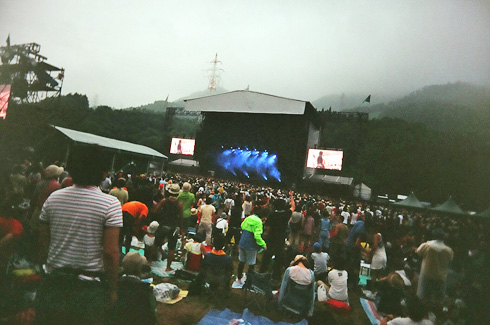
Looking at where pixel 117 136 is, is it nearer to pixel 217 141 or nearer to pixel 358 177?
pixel 217 141

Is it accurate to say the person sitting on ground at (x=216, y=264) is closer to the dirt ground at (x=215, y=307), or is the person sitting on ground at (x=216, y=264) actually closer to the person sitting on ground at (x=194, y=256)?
the dirt ground at (x=215, y=307)

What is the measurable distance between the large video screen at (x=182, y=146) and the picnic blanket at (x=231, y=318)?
23.4 meters

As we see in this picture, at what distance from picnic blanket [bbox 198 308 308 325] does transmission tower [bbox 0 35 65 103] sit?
461cm

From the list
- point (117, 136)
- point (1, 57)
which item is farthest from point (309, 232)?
point (117, 136)

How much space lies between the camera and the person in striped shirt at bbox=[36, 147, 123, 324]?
5.98 feet

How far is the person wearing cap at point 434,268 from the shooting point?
386 cm

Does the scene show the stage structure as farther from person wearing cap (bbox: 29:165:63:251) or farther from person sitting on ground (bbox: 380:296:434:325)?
person wearing cap (bbox: 29:165:63:251)

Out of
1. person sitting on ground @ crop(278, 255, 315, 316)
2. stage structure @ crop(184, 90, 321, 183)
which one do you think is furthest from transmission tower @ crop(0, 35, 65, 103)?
stage structure @ crop(184, 90, 321, 183)

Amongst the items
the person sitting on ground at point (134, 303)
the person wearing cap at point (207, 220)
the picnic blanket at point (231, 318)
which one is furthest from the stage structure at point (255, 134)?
the person sitting on ground at point (134, 303)

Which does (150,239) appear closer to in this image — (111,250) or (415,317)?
(111,250)

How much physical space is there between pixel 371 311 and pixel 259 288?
6.62 ft

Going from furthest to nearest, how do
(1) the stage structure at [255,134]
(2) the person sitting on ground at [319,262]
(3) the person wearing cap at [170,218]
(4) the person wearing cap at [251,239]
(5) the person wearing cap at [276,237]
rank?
(1) the stage structure at [255,134] < (5) the person wearing cap at [276,237] < (2) the person sitting on ground at [319,262] < (3) the person wearing cap at [170,218] < (4) the person wearing cap at [251,239]

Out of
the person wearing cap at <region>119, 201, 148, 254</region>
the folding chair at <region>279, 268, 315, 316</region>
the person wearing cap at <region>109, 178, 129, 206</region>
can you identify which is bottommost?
the folding chair at <region>279, 268, 315, 316</region>

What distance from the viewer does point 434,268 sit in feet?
13.0
